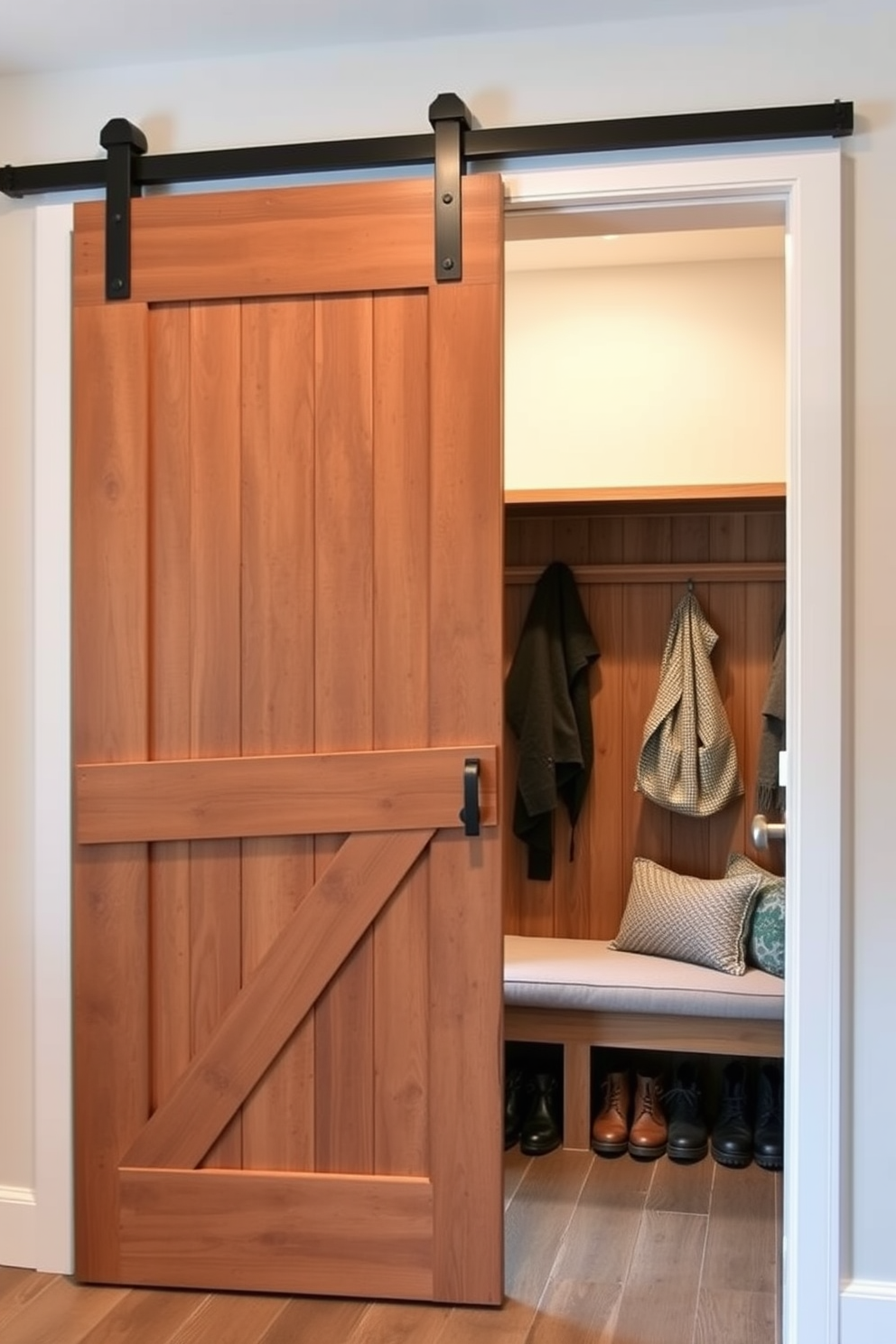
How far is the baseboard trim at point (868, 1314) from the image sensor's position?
7.50 feet

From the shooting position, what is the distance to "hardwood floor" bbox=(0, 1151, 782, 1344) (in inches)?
92.0

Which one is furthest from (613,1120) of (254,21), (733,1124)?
(254,21)

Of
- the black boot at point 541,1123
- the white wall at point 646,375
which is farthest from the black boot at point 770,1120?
the white wall at point 646,375

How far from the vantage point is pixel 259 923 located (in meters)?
2.51

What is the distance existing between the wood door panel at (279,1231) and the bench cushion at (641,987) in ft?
2.79

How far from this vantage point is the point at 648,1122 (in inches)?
133

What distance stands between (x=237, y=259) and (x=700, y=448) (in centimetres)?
177

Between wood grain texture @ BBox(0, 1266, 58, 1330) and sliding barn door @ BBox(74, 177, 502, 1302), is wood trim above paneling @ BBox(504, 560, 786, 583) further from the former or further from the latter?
wood grain texture @ BBox(0, 1266, 58, 1330)

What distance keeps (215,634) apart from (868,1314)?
1731mm

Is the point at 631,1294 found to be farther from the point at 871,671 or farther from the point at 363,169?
the point at 363,169

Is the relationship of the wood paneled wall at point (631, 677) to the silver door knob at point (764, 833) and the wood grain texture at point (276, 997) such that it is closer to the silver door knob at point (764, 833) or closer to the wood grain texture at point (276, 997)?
the silver door knob at point (764, 833)

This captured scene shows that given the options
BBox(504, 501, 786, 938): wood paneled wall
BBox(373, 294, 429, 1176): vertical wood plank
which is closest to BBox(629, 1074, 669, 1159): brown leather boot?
BBox(504, 501, 786, 938): wood paneled wall

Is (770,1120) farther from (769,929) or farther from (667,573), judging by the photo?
(667,573)

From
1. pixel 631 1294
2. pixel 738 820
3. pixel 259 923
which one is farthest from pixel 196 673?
pixel 738 820
